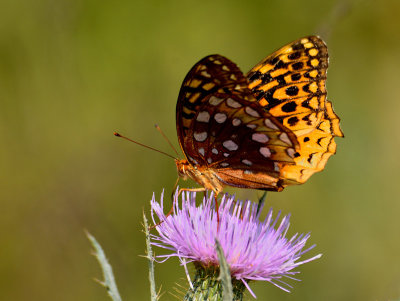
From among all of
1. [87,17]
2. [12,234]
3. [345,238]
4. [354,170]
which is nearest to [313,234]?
[345,238]

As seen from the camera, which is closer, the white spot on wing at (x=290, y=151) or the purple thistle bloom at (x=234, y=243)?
the purple thistle bloom at (x=234, y=243)

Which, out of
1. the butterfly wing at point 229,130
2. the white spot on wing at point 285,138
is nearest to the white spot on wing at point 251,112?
the butterfly wing at point 229,130

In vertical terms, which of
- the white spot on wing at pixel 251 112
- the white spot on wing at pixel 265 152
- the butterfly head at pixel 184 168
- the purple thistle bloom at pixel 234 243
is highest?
the white spot on wing at pixel 251 112

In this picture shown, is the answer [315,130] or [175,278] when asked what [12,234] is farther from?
[315,130]

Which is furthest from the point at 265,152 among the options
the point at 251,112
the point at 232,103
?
the point at 232,103

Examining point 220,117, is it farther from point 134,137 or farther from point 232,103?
point 134,137

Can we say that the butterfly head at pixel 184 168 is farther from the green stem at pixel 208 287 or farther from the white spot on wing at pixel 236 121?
the green stem at pixel 208 287
